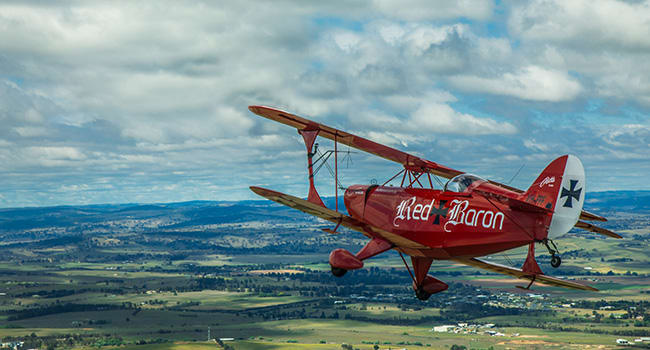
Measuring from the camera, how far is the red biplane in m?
22.4

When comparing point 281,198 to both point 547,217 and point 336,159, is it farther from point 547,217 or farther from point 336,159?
point 547,217

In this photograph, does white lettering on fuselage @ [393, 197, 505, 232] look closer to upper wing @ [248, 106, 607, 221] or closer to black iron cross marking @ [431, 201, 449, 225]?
black iron cross marking @ [431, 201, 449, 225]

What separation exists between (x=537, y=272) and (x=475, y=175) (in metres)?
5.00

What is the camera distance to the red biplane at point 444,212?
2242 cm

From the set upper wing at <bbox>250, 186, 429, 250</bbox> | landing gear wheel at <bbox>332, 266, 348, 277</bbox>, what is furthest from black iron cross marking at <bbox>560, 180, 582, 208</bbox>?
landing gear wheel at <bbox>332, 266, 348, 277</bbox>

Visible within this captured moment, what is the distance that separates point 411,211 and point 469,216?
2.67m

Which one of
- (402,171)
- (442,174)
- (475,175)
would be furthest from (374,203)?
(442,174)

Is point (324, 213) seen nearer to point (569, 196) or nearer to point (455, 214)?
point (455, 214)

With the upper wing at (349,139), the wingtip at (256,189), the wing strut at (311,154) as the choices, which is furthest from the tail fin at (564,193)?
the wing strut at (311,154)

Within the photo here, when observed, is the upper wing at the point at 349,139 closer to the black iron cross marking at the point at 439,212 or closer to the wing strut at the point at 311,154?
the wing strut at the point at 311,154

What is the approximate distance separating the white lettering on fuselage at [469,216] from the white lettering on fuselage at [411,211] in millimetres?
1010

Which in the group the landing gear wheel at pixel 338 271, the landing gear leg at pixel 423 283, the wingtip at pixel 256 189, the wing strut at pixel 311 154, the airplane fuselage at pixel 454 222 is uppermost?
the wing strut at pixel 311 154

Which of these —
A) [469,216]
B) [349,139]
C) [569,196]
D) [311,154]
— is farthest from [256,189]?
[569,196]

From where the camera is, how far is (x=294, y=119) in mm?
29969
